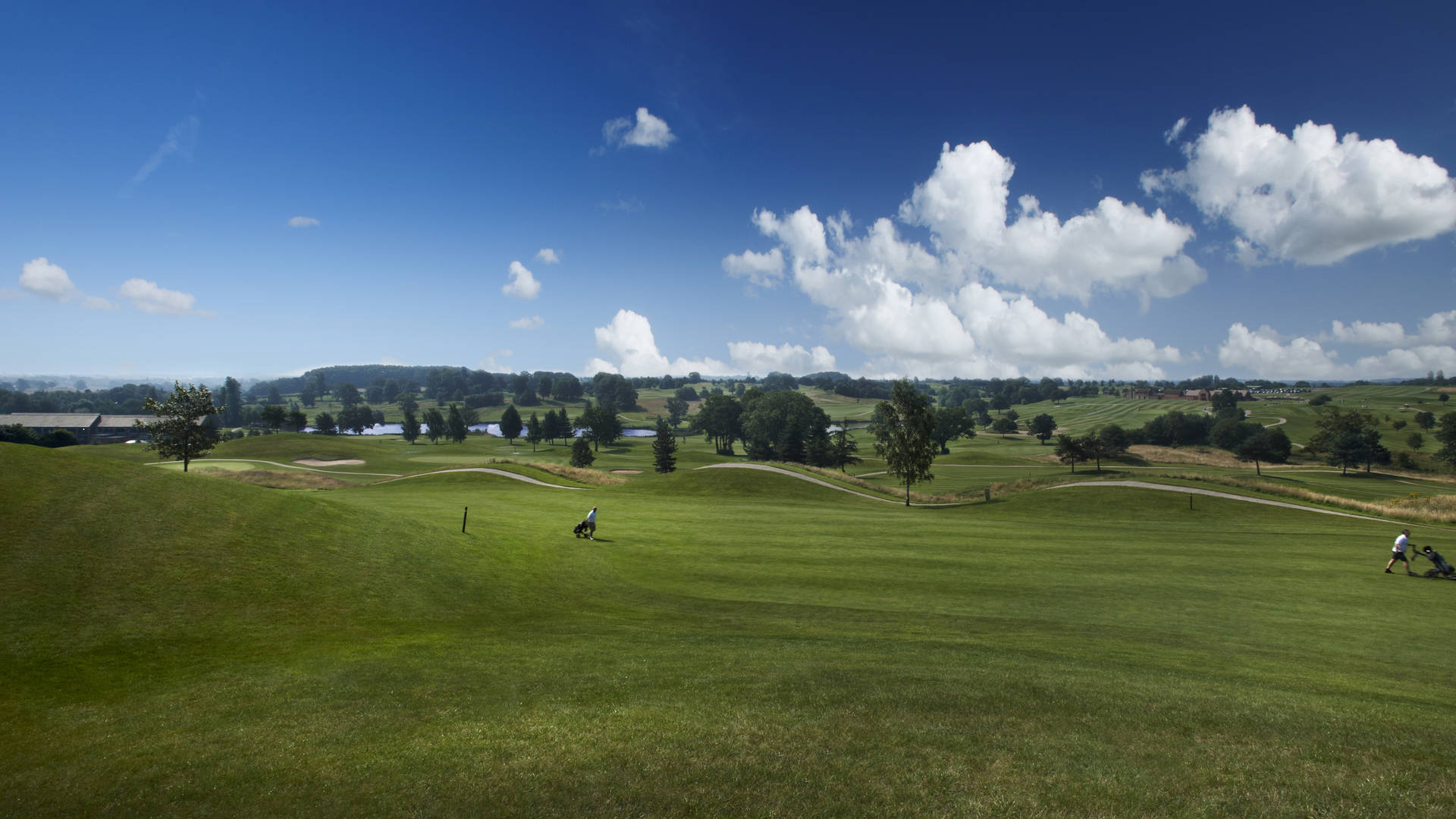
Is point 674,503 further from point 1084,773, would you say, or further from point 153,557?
point 1084,773

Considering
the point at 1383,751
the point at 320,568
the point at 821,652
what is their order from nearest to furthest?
the point at 1383,751 → the point at 821,652 → the point at 320,568

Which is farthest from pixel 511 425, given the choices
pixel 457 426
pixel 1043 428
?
pixel 1043 428

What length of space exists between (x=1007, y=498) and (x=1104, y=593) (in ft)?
103

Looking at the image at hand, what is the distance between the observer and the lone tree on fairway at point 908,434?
53.4 metres

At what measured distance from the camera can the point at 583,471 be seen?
6512cm

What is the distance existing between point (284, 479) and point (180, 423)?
10165 mm

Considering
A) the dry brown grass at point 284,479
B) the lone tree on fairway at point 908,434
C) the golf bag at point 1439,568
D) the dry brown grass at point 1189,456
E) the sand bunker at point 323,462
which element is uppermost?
the lone tree on fairway at point 908,434

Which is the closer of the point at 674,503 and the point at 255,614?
the point at 255,614

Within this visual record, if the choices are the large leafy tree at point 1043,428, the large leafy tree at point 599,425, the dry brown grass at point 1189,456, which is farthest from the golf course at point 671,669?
the large leafy tree at point 1043,428

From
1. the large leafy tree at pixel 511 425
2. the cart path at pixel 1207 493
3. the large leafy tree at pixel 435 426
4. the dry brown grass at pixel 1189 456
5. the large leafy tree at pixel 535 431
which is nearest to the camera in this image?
the cart path at pixel 1207 493

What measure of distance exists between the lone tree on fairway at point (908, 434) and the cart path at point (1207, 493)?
11.8m

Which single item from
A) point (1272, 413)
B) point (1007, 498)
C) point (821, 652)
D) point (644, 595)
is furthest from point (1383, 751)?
point (1272, 413)

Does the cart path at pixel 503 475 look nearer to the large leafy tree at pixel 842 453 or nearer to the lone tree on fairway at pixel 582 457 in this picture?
the lone tree on fairway at pixel 582 457

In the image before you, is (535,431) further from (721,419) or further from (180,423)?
(180,423)
